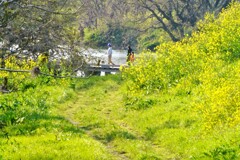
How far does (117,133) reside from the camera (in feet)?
47.1

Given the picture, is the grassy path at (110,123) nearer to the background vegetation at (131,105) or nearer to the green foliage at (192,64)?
the background vegetation at (131,105)

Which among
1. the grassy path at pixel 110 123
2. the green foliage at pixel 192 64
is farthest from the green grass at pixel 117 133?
the green foliage at pixel 192 64

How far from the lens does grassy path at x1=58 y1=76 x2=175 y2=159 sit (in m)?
12.7

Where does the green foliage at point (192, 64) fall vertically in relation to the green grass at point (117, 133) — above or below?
above

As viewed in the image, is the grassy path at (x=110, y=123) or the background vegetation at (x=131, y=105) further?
the grassy path at (x=110, y=123)

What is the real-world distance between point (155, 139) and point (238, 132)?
3.40 m

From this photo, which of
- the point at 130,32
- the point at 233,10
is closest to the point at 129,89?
the point at 233,10

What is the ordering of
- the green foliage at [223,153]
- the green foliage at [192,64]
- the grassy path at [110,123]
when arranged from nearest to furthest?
the green foliage at [223,153] → the grassy path at [110,123] → the green foliage at [192,64]

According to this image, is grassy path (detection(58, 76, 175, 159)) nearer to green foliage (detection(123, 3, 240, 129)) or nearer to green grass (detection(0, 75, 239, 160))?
green grass (detection(0, 75, 239, 160))

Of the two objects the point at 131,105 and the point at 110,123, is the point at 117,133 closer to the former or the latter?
the point at 110,123

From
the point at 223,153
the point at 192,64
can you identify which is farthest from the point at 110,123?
the point at 192,64

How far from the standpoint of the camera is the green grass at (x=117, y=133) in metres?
11.3

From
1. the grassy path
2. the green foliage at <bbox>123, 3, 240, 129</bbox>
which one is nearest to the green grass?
the grassy path

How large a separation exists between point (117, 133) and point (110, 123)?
1751 millimetres
